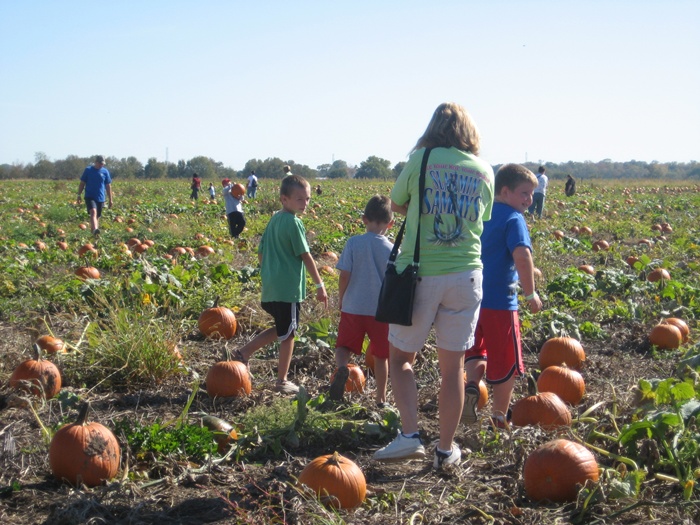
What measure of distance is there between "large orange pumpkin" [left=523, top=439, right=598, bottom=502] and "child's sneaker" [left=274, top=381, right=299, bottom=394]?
6.96ft

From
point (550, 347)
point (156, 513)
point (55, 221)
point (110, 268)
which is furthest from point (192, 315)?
point (55, 221)

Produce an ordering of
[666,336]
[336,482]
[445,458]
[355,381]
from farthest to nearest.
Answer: [666,336] < [355,381] < [445,458] < [336,482]

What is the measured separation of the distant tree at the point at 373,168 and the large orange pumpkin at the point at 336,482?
6938 centimetres

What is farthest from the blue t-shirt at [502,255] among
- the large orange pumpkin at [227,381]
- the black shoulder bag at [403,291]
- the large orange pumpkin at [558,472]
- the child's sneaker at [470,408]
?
the large orange pumpkin at [227,381]

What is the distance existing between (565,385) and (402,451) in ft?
5.23

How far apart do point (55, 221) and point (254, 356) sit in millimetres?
12769

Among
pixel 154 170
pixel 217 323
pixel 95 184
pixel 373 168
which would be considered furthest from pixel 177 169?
pixel 217 323

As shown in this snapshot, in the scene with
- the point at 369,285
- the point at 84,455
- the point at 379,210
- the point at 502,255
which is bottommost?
the point at 84,455

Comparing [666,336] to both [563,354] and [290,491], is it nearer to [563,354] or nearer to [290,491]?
[563,354]

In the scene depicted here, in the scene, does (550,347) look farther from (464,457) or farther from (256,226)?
(256,226)

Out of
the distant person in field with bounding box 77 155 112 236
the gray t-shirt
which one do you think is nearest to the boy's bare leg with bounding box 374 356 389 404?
the gray t-shirt

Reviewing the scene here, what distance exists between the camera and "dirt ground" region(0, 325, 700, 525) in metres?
3.22

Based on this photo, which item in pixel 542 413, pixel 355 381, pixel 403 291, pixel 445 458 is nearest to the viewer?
pixel 403 291

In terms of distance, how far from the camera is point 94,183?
47.3 feet
